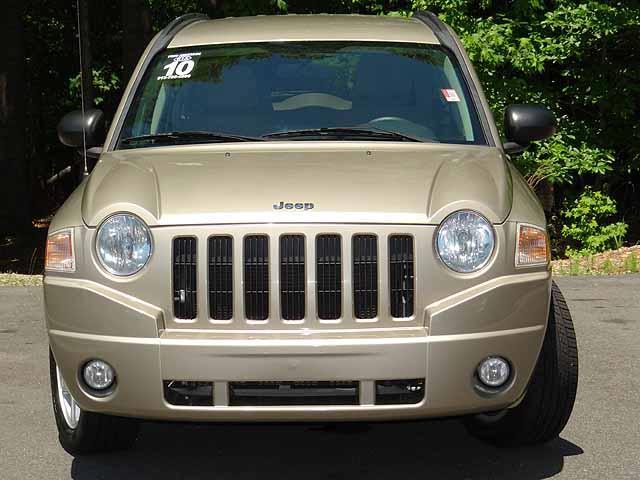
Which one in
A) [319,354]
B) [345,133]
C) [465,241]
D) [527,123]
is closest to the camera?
[319,354]

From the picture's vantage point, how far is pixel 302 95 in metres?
5.96

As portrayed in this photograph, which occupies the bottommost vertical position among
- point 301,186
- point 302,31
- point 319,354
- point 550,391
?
point 550,391

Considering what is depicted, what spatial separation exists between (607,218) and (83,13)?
11624mm

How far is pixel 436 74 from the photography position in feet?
20.2

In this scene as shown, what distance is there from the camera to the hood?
4629mm

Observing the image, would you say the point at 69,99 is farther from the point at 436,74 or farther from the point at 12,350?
the point at 436,74

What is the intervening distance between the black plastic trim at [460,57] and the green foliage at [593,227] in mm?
12786

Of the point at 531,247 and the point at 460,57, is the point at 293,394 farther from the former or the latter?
the point at 460,57

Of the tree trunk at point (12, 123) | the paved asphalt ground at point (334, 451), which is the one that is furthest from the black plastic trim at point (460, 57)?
the tree trunk at point (12, 123)

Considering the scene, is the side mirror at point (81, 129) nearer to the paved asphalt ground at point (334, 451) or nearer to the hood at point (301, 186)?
the hood at point (301, 186)

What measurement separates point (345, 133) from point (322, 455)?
142 centimetres

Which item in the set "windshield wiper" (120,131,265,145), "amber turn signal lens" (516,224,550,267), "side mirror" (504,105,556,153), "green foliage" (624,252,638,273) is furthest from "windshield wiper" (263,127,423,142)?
"green foliage" (624,252,638,273)

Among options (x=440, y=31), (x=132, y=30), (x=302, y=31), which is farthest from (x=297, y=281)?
(x=132, y=30)

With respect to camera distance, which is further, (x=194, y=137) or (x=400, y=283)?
(x=194, y=137)
